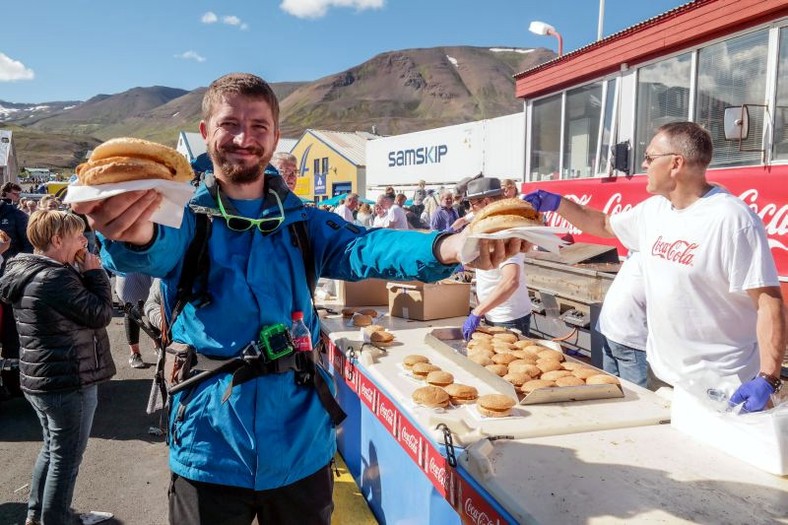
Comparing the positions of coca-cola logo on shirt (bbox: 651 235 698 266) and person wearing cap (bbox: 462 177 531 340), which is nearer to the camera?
coca-cola logo on shirt (bbox: 651 235 698 266)

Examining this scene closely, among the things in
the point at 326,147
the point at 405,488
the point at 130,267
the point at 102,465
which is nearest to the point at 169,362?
the point at 130,267

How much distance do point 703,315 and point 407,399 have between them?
1.61 metres

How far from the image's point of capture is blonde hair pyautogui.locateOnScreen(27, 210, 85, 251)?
3455 millimetres

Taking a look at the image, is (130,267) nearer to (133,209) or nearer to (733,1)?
(133,209)

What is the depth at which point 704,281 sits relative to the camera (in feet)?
9.05

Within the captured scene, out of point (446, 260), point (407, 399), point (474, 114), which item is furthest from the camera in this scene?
point (474, 114)

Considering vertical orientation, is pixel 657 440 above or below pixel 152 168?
below

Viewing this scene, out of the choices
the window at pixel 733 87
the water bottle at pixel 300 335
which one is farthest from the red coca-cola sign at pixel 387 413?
the window at pixel 733 87

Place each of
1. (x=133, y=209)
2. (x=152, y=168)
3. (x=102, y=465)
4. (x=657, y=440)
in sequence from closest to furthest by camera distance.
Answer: (x=133, y=209), (x=152, y=168), (x=657, y=440), (x=102, y=465)

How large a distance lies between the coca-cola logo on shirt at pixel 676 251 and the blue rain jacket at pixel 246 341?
1776mm

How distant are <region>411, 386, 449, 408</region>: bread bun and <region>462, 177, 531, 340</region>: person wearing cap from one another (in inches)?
39.0

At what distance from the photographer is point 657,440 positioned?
2096 millimetres

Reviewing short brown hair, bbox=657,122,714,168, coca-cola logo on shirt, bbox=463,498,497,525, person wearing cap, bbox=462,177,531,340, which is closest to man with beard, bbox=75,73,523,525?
coca-cola logo on shirt, bbox=463,498,497,525

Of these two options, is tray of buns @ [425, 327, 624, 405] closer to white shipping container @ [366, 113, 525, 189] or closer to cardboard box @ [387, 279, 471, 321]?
cardboard box @ [387, 279, 471, 321]
